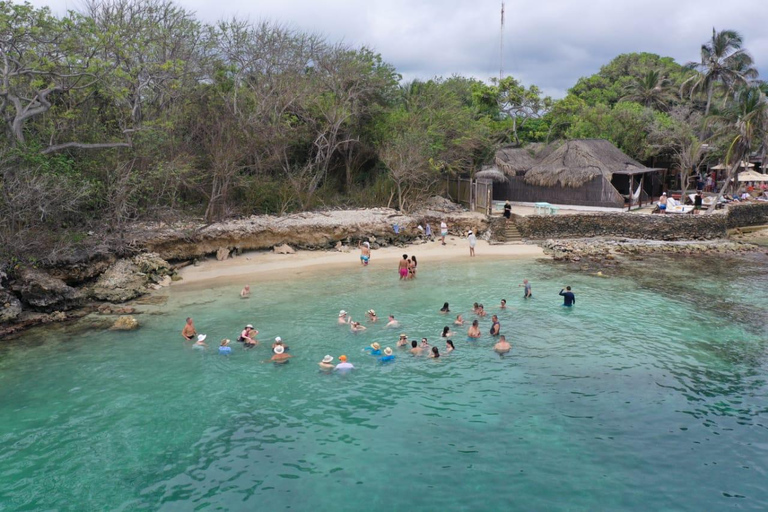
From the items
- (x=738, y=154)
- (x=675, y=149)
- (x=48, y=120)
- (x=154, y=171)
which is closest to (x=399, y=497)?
(x=154, y=171)

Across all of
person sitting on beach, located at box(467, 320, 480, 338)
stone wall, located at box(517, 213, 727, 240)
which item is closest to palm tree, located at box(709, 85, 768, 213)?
stone wall, located at box(517, 213, 727, 240)

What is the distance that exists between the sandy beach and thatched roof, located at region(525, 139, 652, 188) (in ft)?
25.7

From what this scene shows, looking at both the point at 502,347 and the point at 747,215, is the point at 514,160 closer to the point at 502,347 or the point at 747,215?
the point at 747,215

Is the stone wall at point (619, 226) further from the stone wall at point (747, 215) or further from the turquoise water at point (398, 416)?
the turquoise water at point (398, 416)

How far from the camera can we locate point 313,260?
26.5 m

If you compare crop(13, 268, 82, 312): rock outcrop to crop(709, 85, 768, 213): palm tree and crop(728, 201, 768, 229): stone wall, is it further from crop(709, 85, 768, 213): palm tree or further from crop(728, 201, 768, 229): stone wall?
crop(728, 201, 768, 229): stone wall

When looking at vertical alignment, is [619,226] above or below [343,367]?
above

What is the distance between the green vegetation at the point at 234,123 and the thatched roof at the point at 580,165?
384cm

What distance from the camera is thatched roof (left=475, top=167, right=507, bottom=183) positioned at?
35938 millimetres

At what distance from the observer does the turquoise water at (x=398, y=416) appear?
30.8 feet

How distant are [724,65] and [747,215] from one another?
63.3 ft

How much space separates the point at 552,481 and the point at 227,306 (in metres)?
13.6

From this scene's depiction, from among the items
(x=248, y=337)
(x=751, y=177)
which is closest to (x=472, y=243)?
(x=248, y=337)

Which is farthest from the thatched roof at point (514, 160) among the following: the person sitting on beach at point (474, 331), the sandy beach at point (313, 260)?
the person sitting on beach at point (474, 331)
